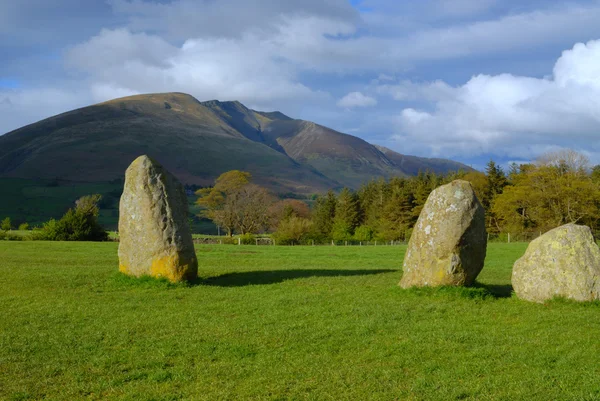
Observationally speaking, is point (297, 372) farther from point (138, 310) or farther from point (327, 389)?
point (138, 310)

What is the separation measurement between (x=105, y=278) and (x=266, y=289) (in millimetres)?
5866

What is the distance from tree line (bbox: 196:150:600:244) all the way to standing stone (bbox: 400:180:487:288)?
1832 inches

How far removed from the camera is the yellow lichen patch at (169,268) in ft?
56.6

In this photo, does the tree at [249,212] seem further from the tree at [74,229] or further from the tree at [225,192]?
the tree at [74,229]

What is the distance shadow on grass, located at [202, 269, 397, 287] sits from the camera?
60.5ft

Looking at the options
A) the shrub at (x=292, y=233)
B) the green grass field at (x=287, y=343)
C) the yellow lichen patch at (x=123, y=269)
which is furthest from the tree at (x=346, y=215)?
the green grass field at (x=287, y=343)

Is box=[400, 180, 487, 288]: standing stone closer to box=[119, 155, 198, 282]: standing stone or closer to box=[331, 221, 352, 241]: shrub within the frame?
box=[119, 155, 198, 282]: standing stone

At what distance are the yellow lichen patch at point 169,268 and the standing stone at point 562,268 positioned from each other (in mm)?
10187

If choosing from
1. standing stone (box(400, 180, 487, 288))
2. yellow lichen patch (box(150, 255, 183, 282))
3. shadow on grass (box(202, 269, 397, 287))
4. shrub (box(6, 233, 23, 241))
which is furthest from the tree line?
yellow lichen patch (box(150, 255, 183, 282))

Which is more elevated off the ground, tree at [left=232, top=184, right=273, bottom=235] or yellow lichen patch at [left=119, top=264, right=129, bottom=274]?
tree at [left=232, top=184, right=273, bottom=235]

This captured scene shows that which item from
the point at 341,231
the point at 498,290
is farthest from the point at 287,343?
the point at 341,231

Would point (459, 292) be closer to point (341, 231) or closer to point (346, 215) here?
point (341, 231)

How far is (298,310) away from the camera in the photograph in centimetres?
1321

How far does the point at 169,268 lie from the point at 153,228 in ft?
4.56
